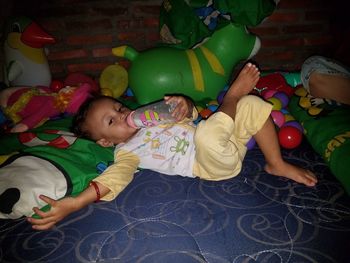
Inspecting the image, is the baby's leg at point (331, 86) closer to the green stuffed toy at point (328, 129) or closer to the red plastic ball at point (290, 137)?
the green stuffed toy at point (328, 129)

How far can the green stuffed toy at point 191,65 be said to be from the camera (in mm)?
1491

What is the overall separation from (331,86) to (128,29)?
1.27 metres

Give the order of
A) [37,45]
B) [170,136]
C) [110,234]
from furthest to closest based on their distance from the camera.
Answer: [37,45] < [170,136] < [110,234]

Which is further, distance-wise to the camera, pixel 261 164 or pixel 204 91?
pixel 204 91

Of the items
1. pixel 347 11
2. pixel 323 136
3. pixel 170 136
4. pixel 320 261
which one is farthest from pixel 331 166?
pixel 347 11

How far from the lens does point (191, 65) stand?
5.01 ft

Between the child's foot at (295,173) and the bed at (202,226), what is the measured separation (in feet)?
0.08

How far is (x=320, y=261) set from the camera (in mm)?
772

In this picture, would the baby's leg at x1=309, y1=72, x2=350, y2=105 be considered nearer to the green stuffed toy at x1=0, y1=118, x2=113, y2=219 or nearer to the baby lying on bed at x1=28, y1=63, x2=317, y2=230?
the baby lying on bed at x1=28, y1=63, x2=317, y2=230

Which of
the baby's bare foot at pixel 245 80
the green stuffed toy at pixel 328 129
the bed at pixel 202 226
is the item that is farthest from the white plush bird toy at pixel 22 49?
the green stuffed toy at pixel 328 129

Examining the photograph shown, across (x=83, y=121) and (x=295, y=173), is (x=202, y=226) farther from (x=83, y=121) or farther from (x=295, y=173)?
(x=83, y=121)

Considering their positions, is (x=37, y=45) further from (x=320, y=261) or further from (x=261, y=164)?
(x=320, y=261)

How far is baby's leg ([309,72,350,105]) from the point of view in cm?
124

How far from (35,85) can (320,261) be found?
5.41 feet
